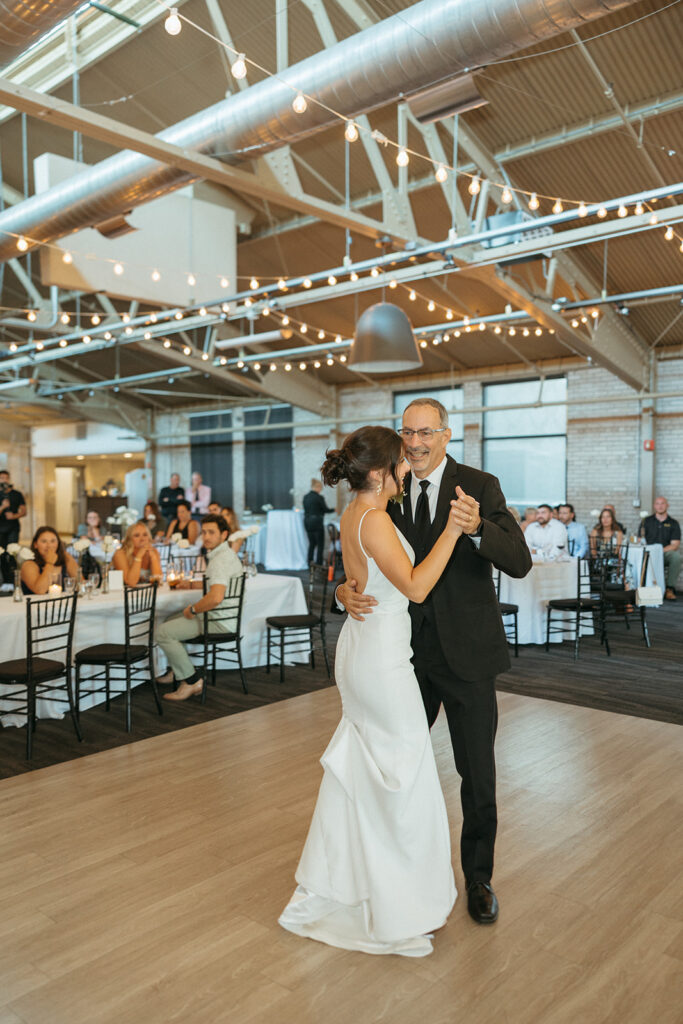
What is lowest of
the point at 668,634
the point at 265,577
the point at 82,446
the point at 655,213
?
the point at 668,634

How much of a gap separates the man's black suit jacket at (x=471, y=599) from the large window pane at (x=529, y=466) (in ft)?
36.8

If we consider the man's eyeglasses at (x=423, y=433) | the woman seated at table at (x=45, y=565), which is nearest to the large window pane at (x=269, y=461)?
the woman seated at table at (x=45, y=565)

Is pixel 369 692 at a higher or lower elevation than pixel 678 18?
lower

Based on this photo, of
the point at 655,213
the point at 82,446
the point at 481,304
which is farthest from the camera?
the point at 82,446

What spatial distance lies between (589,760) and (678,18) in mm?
6133

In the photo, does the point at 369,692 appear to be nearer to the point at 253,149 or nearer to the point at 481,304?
the point at 253,149

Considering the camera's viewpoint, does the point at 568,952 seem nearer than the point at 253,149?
Yes

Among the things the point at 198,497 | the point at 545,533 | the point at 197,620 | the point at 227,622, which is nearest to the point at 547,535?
the point at 545,533

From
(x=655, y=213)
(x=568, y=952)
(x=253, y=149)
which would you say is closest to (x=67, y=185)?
(x=253, y=149)

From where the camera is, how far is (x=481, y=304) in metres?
12.2

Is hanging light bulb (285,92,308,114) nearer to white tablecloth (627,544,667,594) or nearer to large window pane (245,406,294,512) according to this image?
white tablecloth (627,544,667,594)

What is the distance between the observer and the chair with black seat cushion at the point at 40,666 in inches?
177

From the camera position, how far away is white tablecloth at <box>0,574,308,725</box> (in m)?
5.05

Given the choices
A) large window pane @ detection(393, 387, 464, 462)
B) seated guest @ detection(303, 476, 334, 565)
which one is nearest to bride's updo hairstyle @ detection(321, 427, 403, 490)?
seated guest @ detection(303, 476, 334, 565)
